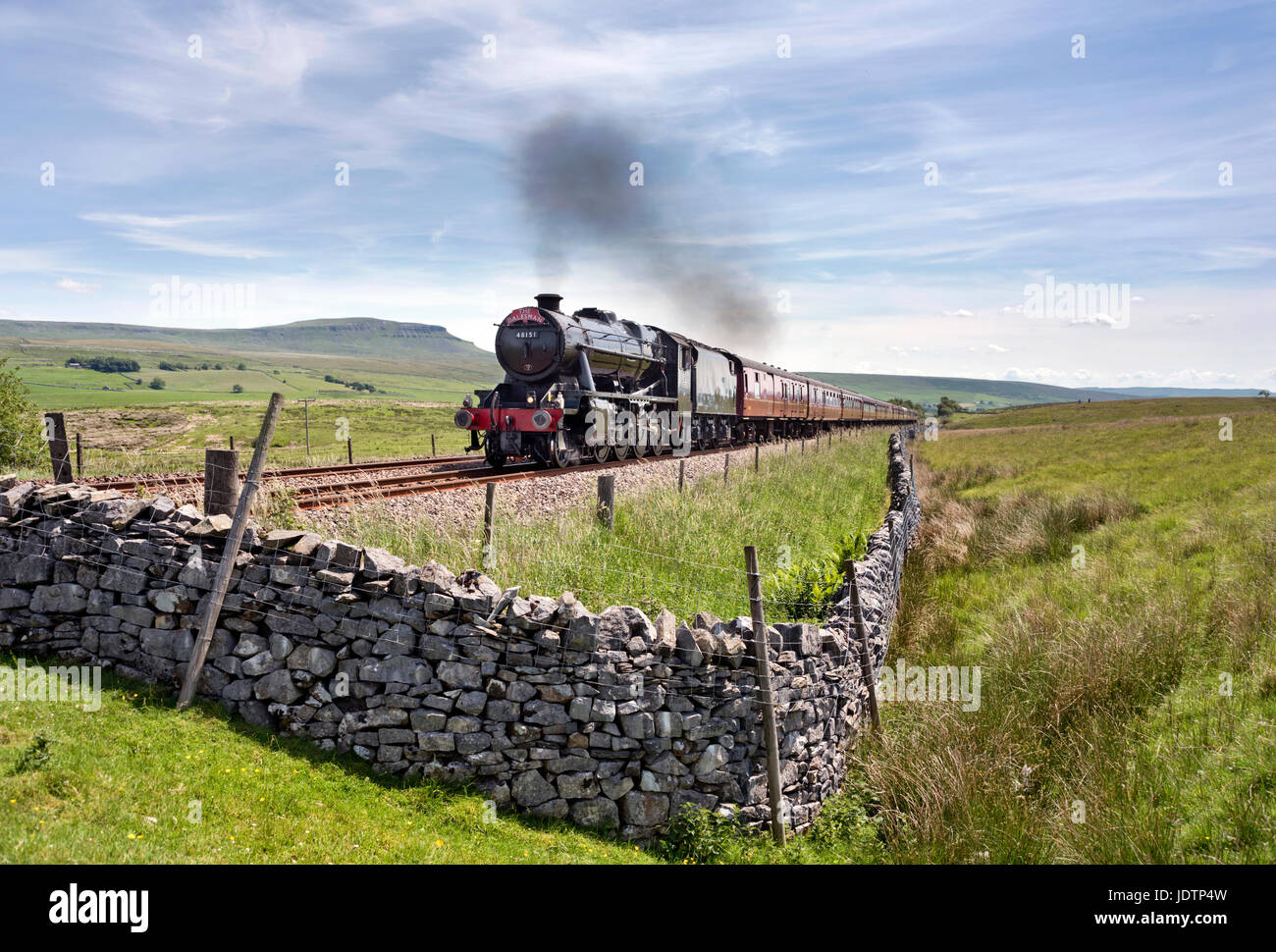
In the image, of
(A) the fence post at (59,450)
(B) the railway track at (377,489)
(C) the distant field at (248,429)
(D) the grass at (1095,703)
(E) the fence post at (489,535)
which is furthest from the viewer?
(C) the distant field at (248,429)

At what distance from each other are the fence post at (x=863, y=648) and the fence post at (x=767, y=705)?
6.37ft

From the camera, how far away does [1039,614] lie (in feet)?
30.9

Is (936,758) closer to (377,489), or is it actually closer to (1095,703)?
(1095,703)

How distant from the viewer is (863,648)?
7.84 metres

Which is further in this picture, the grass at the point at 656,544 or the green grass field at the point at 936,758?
the grass at the point at 656,544

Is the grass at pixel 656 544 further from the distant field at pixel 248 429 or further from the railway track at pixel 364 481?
the distant field at pixel 248 429

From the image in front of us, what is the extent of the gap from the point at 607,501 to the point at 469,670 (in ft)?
19.0

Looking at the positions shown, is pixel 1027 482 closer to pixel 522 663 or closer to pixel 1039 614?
pixel 1039 614

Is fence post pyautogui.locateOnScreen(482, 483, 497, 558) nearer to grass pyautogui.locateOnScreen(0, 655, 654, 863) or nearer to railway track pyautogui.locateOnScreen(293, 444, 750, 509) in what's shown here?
railway track pyautogui.locateOnScreen(293, 444, 750, 509)

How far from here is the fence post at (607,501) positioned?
1154cm

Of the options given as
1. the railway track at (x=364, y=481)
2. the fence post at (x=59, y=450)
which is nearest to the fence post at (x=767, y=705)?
the railway track at (x=364, y=481)

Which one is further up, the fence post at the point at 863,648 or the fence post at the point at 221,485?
the fence post at the point at 221,485

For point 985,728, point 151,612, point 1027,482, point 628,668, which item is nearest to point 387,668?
point 628,668

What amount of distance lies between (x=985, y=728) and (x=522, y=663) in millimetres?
4573
